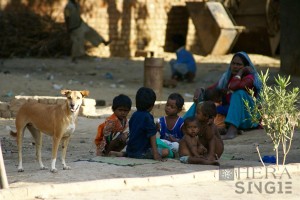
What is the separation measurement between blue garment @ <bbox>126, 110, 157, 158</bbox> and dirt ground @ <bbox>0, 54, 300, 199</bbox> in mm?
355

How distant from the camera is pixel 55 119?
7.03 meters

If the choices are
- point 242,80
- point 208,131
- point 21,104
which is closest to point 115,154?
point 208,131

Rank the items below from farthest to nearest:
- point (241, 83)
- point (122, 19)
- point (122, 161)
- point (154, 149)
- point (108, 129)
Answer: point (122, 19) → point (241, 83) → point (108, 129) → point (154, 149) → point (122, 161)

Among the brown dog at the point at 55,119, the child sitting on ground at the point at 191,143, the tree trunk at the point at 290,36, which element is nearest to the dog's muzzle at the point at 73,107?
the brown dog at the point at 55,119

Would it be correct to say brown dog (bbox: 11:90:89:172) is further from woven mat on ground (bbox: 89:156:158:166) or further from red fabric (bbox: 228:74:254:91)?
red fabric (bbox: 228:74:254:91)

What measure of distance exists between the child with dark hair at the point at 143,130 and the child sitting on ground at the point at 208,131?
0.41 m

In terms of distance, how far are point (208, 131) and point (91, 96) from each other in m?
7.09

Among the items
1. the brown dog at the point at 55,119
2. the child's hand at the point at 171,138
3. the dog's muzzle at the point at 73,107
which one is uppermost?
the dog's muzzle at the point at 73,107

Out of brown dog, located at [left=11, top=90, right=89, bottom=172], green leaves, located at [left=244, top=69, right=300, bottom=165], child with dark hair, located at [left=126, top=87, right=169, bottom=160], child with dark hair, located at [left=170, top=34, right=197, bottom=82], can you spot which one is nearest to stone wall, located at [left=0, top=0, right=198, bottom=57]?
child with dark hair, located at [left=170, top=34, right=197, bottom=82]

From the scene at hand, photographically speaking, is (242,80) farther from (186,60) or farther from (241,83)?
(186,60)

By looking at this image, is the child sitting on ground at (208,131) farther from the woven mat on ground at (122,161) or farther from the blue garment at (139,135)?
the woven mat on ground at (122,161)

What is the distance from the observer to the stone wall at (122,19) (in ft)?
71.6

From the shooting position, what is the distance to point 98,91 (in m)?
15.5

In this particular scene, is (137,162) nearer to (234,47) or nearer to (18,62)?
(18,62)
